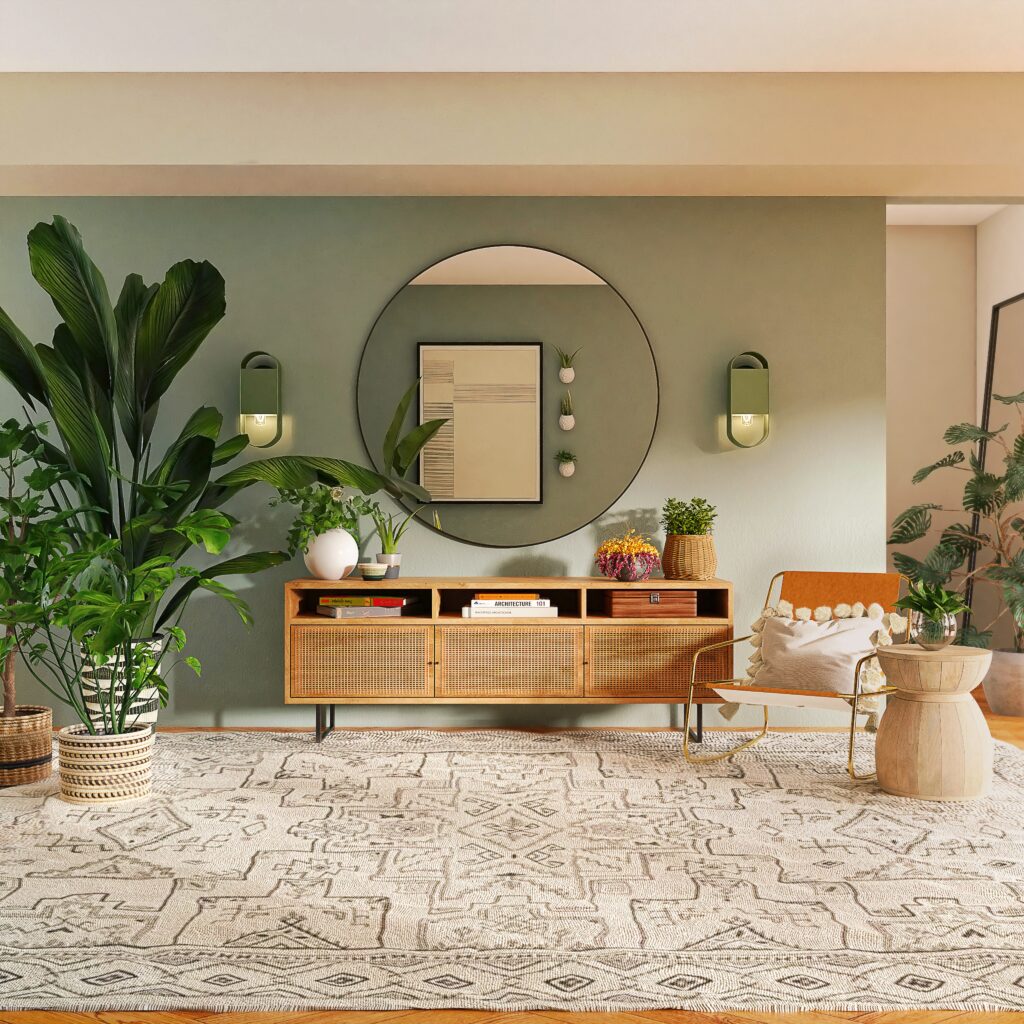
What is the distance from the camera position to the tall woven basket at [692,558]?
4.32 metres

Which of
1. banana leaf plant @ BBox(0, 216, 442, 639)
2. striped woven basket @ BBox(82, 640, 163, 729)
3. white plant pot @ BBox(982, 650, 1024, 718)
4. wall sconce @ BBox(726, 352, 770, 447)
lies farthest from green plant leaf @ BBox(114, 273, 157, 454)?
white plant pot @ BBox(982, 650, 1024, 718)

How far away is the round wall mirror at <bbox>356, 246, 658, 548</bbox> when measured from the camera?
4605 millimetres

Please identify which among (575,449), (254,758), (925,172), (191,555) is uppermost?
(925,172)

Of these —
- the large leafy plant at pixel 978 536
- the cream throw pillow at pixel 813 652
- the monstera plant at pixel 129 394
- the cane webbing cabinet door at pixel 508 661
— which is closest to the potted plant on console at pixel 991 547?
the large leafy plant at pixel 978 536

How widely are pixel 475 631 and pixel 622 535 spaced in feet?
3.06

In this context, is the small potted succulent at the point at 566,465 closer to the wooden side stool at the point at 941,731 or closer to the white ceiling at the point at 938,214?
the wooden side stool at the point at 941,731

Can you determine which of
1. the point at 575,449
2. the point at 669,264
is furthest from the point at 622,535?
the point at 669,264

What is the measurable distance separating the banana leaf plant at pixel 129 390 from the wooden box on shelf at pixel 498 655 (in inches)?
20.6

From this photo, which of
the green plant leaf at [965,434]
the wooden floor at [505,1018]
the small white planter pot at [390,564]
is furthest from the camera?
the green plant leaf at [965,434]

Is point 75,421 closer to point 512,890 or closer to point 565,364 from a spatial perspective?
point 565,364

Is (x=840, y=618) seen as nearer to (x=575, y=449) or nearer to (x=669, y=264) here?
(x=575, y=449)

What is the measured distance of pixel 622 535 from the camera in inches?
183

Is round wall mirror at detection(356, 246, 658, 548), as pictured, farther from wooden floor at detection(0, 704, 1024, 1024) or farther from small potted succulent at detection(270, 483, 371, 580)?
wooden floor at detection(0, 704, 1024, 1024)

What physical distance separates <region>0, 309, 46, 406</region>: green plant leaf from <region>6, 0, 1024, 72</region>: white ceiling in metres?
1.17
